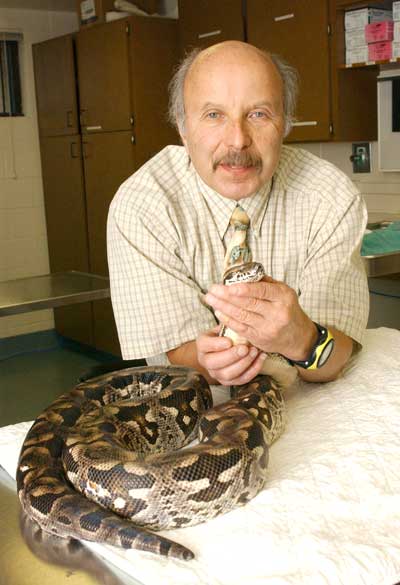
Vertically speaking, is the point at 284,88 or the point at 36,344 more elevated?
the point at 284,88

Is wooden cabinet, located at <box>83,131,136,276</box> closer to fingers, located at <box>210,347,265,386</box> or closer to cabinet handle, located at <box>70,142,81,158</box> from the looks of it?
cabinet handle, located at <box>70,142,81,158</box>

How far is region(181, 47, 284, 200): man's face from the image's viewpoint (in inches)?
72.1

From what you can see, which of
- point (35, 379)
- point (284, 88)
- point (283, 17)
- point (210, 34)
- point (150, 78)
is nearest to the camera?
point (284, 88)

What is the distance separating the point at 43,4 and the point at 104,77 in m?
1.24

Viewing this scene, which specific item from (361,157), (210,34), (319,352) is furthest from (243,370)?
(210,34)

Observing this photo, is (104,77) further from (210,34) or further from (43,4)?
(43,4)

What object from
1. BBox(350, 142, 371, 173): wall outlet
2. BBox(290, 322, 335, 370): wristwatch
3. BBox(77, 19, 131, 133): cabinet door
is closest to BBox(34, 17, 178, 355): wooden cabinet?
BBox(77, 19, 131, 133): cabinet door

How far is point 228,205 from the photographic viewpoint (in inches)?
79.7

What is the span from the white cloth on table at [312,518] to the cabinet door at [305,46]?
3.22 meters

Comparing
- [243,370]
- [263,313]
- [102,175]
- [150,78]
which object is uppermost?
[150,78]

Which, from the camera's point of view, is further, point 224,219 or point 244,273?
point 224,219

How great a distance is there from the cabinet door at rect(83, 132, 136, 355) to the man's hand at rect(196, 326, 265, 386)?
410 cm

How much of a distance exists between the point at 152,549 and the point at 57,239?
565cm

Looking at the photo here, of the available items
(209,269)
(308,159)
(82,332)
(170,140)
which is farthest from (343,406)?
(82,332)
